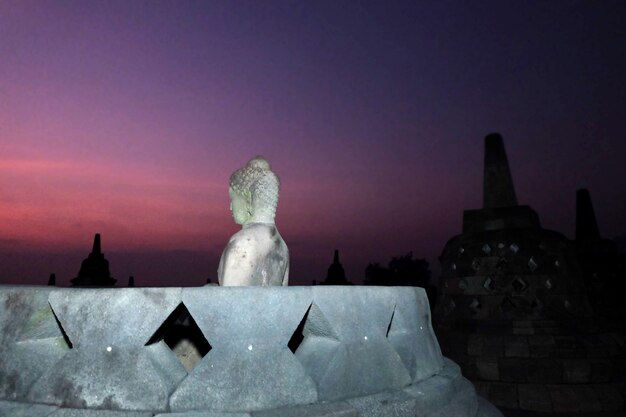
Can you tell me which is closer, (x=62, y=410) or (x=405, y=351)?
(x=62, y=410)

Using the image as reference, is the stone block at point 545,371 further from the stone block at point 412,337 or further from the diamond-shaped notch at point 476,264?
the stone block at point 412,337

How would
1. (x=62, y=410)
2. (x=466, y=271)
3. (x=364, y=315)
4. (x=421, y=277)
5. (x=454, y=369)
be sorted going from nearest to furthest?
1. (x=62, y=410)
2. (x=364, y=315)
3. (x=454, y=369)
4. (x=466, y=271)
5. (x=421, y=277)

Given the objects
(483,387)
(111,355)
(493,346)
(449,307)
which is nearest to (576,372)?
(493,346)

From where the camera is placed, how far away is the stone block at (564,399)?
688 cm

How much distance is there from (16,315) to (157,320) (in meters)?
0.81

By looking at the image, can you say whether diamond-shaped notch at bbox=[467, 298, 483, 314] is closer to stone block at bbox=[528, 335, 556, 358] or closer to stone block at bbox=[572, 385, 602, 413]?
stone block at bbox=[528, 335, 556, 358]

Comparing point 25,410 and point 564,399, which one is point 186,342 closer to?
point 25,410

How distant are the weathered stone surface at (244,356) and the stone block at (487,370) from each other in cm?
708

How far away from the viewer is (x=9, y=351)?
75.9 inches

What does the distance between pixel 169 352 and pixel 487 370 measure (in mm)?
7539

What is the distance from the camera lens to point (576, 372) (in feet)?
23.7

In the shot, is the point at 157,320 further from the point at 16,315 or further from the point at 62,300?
the point at 16,315

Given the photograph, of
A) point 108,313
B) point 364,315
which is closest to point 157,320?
point 108,313

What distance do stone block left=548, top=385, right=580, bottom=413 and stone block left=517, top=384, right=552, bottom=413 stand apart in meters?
0.08
